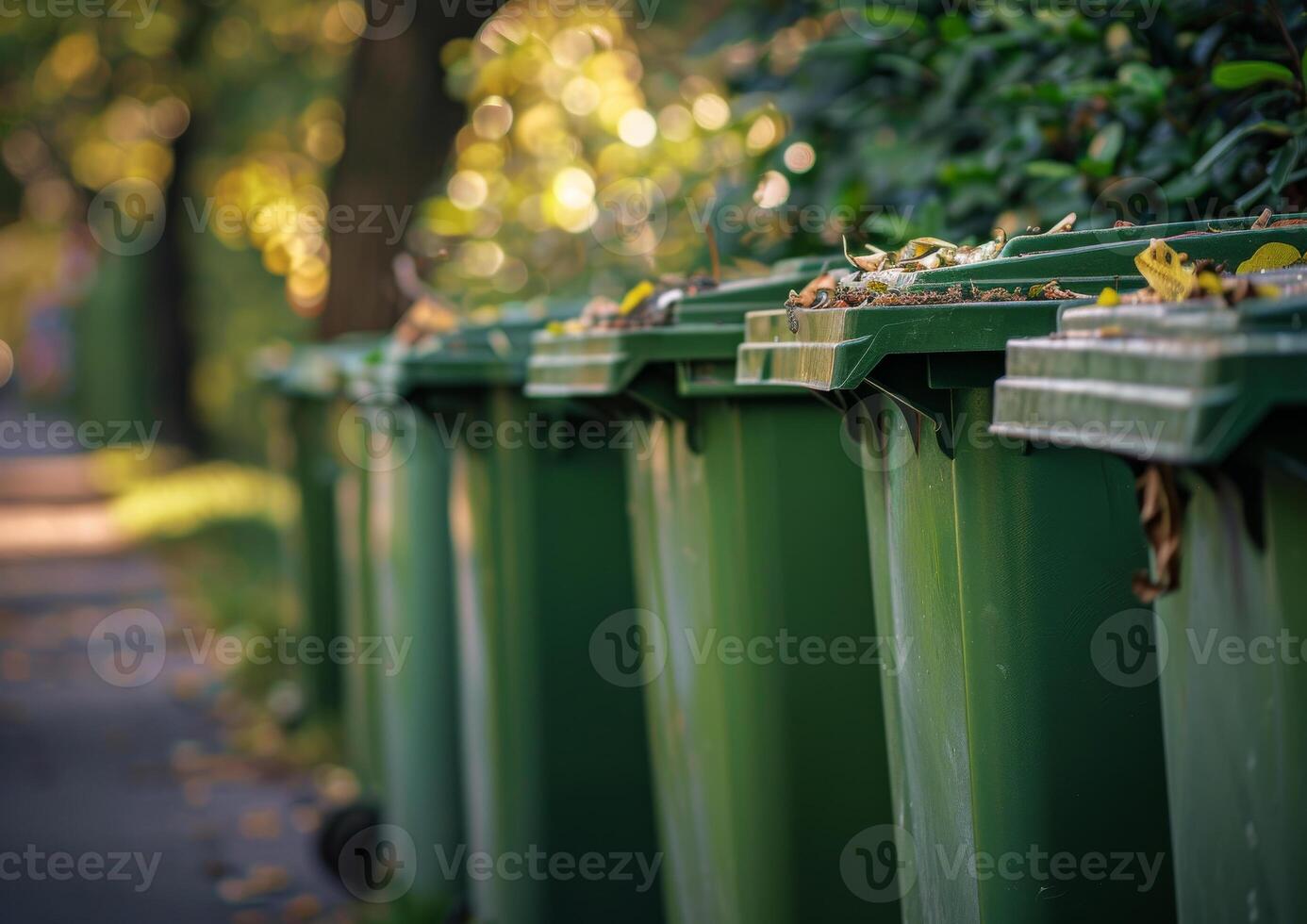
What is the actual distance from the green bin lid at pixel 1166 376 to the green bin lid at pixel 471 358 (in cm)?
249

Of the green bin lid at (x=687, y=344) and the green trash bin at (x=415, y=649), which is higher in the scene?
the green bin lid at (x=687, y=344)

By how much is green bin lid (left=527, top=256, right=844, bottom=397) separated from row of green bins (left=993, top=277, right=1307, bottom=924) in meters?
1.25

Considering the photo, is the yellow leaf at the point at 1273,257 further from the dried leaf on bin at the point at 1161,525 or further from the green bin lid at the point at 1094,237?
the dried leaf on bin at the point at 1161,525

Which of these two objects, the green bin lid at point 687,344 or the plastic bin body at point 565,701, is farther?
the plastic bin body at point 565,701

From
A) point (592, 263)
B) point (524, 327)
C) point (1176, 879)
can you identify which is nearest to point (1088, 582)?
point (1176, 879)

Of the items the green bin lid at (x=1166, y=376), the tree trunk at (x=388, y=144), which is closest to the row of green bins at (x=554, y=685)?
the green bin lid at (x=1166, y=376)

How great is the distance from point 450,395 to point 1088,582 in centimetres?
240

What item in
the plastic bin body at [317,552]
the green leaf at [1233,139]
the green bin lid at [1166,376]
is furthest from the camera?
the plastic bin body at [317,552]

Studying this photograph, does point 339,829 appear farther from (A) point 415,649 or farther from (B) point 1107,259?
(B) point 1107,259

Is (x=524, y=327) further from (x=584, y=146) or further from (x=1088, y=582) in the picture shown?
(x=584, y=146)

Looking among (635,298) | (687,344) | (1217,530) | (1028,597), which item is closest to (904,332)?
(1028,597)

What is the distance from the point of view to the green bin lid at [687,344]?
10.3 feet

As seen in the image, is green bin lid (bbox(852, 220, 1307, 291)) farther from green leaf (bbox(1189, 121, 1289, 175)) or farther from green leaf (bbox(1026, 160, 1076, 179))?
green leaf (bbox(1026, 160, 1076, 179))

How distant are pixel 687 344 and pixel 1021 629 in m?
1.03
